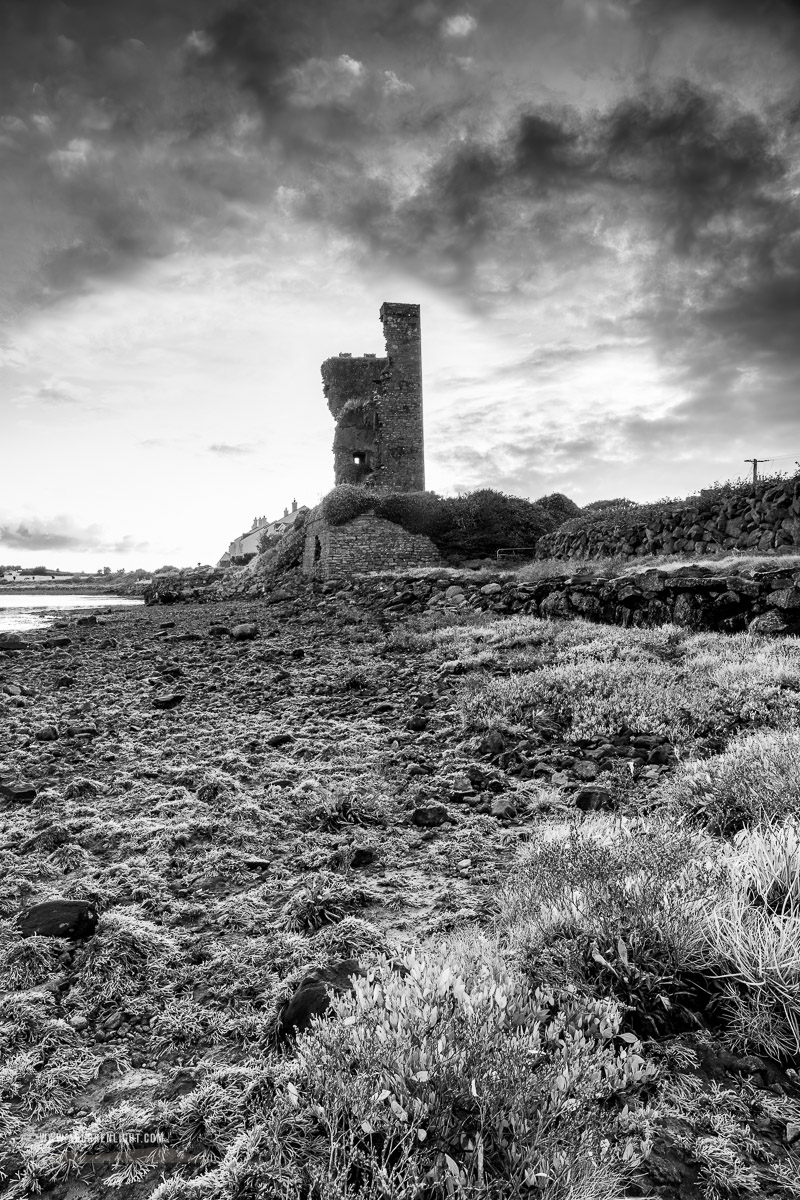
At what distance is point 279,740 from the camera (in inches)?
291

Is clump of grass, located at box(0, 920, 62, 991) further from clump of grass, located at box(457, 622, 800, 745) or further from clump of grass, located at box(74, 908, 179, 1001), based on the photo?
clump of grass, located at box(457, 622, 800, 745)

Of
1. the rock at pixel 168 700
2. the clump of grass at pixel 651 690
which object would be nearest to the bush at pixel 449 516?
the clump of grass at pixel 651 690

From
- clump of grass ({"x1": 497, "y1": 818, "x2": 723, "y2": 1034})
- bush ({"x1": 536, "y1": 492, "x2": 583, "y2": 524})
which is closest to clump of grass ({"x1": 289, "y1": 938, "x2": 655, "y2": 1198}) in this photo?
clump of grass ({"x1": 497, "y1": 818, "x2": 723, "y2": 1034})

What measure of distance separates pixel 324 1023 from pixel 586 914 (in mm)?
1327

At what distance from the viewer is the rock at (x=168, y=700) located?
9317 millimetres

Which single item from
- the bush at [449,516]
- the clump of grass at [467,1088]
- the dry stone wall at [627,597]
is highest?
the bush at [449,516]

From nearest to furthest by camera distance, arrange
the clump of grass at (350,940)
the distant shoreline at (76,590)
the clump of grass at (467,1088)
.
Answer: the clump of grass at (467,1088)
the clump of grass at (350,940)
the distant shoreline at (76,590)

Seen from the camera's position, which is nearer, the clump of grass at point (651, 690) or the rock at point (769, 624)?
the clump of grass at point (651, 690)

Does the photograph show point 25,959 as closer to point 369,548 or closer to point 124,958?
point 124,958

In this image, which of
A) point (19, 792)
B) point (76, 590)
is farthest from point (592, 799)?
point (76, 590)

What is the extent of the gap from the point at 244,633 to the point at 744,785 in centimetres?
1329

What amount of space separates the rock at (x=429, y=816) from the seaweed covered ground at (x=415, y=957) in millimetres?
33

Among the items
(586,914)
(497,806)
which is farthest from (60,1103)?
(497,806)

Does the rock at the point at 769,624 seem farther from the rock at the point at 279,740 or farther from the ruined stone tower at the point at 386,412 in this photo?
the ruined stone tower at the point at 386,412
